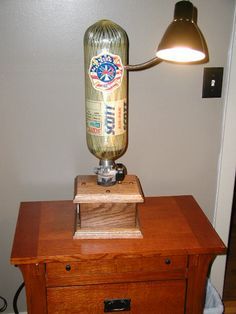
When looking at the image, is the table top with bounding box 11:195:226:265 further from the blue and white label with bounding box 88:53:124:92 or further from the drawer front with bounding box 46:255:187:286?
the blue and white label with bounding box 88:53:124:92

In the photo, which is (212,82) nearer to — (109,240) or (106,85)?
(106,85)

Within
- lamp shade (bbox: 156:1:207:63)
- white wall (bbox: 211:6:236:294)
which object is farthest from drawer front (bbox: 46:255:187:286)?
lamp shade (bbox: 156:1:207:63)

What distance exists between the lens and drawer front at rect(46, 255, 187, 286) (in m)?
1.08

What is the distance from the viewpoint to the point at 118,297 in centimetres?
113

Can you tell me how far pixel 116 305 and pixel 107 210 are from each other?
30cm

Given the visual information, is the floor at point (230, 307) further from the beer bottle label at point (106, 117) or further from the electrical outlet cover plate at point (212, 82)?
the beer bottle label at point (106, 117)

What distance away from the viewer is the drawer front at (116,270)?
108 centimetres

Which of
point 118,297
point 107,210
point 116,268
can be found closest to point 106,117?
point 107,210

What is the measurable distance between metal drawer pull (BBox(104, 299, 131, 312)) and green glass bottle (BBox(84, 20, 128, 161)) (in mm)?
459

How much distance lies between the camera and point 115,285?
3.67ft

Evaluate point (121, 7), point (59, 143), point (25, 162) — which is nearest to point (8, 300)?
point (25, 162)

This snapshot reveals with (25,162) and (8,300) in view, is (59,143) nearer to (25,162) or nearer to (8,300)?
(25,162)

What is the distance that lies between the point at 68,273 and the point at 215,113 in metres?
0.81

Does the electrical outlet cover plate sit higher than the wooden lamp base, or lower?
higher
